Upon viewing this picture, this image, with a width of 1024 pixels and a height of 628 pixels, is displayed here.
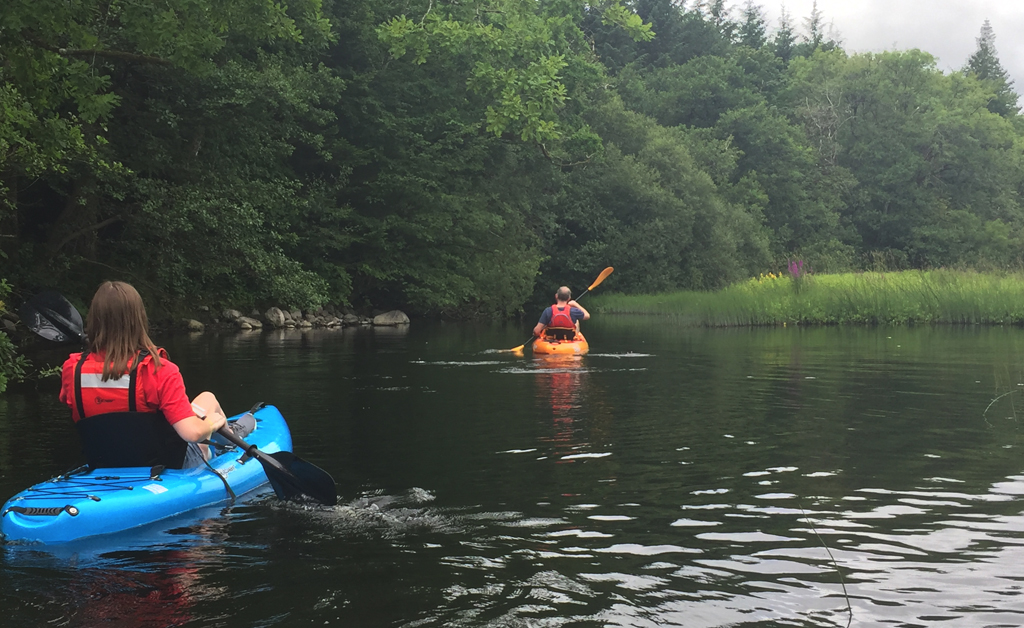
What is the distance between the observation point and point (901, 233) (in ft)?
164

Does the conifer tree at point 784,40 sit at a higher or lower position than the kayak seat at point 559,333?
higher

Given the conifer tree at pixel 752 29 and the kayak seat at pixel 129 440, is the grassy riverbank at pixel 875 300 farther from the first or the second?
the conifer tree at pixel 752 29

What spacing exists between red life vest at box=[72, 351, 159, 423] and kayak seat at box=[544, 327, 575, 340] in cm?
1075

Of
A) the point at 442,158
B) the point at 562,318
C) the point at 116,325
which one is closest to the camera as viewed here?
the point at 116,325

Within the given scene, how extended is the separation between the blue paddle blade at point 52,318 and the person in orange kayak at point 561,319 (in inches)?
376

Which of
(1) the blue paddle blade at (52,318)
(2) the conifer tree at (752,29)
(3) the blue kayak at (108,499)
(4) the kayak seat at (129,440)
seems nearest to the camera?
(3) the blue kayak at (108,499)

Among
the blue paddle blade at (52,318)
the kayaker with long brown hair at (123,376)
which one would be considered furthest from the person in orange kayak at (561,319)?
the kayaker with long brown hair at (123,376)

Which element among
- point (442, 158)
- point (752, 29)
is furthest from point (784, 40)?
point (442, 158)

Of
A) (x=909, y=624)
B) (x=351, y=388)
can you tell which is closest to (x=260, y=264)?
(x=351, y=388)

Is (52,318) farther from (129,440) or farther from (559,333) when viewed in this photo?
(559,333)

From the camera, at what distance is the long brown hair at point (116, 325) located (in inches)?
196

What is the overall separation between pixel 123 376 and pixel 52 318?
Result: 152cm

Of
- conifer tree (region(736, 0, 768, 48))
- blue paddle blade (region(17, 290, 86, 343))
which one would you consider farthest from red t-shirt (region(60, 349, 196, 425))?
conifer tree (region(736, 0, 768, 48))

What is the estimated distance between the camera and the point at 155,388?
5133mm
